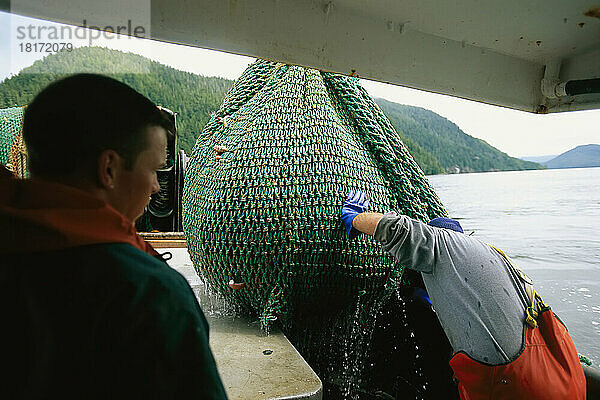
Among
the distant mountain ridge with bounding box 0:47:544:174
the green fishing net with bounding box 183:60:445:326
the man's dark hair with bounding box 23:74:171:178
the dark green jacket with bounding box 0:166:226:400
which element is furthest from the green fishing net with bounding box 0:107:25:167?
the dark green jacket with bounding box 0:166:226:400

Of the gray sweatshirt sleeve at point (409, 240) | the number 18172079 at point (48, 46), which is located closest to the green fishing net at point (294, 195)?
the gray sweatshirt sleeve at point (409, 240)

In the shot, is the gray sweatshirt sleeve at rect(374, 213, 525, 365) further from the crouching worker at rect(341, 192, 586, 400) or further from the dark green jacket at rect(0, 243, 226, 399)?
the dark green jacket at rect(0, 243, 226, 399)

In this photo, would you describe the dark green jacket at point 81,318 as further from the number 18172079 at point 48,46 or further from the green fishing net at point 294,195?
the green fishing net at point 294,195

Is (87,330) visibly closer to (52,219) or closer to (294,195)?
(52,219)

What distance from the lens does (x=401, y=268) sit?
280 centimetres

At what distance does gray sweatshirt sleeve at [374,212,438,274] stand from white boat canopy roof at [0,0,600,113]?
67 centimetres

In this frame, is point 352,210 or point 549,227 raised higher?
point 352,210

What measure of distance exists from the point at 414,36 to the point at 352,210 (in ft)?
3.18

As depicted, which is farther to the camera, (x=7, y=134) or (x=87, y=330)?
(x=7, y=134)

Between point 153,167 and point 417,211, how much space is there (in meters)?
2.24

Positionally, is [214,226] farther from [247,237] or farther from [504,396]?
[504,396]

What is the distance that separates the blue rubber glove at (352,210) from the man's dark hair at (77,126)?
1.75 metres

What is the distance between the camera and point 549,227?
7.70 m

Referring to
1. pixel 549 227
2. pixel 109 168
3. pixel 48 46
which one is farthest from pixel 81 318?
pixel 549 227
